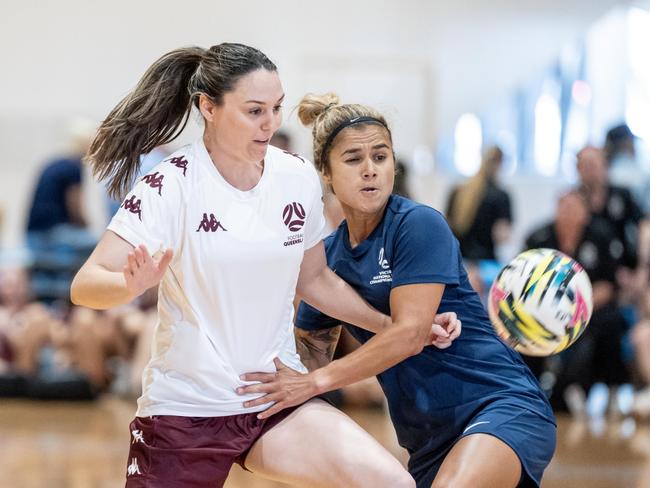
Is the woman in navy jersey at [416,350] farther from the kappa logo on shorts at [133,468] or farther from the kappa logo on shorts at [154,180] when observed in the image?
the kappa logo on shorts at [154,180]

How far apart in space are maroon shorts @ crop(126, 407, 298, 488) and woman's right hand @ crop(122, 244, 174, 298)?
48cm

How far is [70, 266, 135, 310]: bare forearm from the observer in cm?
269

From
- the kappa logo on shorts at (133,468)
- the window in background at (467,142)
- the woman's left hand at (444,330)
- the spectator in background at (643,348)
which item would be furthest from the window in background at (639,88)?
the kappa logo on shorts at (133,468)

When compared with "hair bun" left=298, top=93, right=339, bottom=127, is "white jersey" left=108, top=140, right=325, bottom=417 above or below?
below

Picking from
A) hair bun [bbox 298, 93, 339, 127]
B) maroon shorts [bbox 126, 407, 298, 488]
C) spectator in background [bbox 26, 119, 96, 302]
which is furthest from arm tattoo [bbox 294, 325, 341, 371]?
spectator in background [bbox 26, 119, 96, 302]

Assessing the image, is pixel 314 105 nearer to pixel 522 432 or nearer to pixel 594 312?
pixel 522 432

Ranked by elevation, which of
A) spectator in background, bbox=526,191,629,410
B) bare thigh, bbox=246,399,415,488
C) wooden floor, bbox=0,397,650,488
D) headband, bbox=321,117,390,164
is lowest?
wooden floor, bbox=0,397,650,488

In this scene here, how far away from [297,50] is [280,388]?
8308 millimetres

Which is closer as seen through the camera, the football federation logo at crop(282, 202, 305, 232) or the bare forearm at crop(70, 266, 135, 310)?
the bare forearm at crop(70, 266, 135, 310)

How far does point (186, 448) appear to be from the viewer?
2.91 m

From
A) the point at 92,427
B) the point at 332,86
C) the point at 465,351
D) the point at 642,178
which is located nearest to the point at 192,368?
the point at 465,351

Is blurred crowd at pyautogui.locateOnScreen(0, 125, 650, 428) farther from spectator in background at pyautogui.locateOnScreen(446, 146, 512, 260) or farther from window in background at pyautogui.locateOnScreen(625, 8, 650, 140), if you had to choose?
window in background at pyautogui.locateOnScreen(625, 8, 650, 140)

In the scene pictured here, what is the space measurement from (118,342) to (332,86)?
4.26 metres

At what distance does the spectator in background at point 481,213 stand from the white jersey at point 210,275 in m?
4.71
